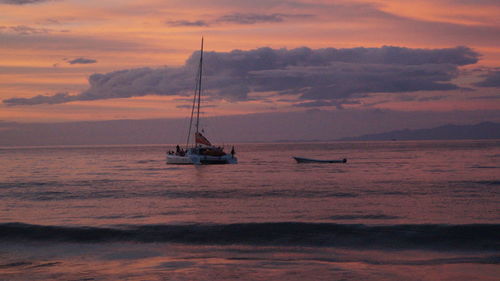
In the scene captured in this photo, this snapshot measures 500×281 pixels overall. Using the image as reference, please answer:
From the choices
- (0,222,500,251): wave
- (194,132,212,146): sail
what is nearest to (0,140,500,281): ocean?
(0,222,500,251): wave

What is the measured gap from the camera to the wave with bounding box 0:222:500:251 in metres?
20.8

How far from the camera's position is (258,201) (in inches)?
1379

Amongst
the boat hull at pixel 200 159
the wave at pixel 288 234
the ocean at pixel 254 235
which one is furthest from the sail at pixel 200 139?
the wave at pixel 288 234

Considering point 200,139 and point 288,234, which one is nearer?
point 288,234

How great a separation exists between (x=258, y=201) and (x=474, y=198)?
48.0ft

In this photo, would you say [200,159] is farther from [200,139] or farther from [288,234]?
[288,234]

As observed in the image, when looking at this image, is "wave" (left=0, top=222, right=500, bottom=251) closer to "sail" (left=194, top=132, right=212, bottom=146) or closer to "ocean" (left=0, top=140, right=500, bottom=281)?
"ocean" (left=0, top=140, right=500, bottom=281)

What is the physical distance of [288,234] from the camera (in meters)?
22.5

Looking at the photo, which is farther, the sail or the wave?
the sail

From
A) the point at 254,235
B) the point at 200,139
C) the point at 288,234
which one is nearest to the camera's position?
the point at 254,235

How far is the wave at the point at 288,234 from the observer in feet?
68.3

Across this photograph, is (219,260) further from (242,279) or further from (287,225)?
(287,225)

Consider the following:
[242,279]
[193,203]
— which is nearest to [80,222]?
[193,203]

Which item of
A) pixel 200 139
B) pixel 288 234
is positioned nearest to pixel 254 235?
pixel 288 234
